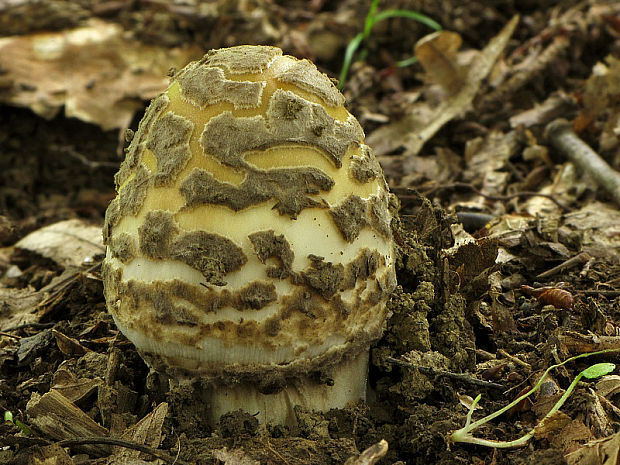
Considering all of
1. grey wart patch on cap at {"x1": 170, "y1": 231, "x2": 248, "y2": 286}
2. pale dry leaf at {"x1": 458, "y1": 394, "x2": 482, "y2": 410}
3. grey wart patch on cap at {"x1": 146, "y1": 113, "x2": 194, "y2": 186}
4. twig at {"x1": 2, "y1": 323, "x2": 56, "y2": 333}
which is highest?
grey wart patch on cap at {"x1": 146, "y1": 113, "x2": 194, "y2": 186}

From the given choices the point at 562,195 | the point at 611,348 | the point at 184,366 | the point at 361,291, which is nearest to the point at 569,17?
the point at 562,195

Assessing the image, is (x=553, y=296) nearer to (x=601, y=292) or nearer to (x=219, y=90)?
(x=601, y=292)

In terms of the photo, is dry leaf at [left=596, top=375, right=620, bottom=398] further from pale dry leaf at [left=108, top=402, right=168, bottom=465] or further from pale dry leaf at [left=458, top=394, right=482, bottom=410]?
pale dry leaf at [left=108, top=402, right=168, bottom=465]

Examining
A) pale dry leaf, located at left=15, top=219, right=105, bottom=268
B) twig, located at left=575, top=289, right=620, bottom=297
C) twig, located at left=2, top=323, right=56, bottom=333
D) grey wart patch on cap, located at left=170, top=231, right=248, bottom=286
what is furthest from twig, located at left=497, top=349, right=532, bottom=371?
pale dry leaf, located at left=15, top=219, right=105, bottom=268

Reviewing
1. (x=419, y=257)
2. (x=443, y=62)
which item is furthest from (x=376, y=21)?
(x=419, y=257)

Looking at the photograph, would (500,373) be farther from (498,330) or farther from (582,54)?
(582,54)

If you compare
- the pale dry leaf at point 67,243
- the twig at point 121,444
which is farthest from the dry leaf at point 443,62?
the twig at point 121,444

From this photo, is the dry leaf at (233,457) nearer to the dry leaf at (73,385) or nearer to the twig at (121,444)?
the twig at (121,444)
